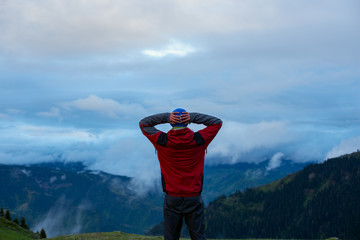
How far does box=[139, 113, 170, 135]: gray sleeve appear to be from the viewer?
10.7 metres

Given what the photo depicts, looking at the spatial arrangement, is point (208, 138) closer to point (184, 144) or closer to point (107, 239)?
point (184, 144)

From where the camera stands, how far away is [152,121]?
430 inches

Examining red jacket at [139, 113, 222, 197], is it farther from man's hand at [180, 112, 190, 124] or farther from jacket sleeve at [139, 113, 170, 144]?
man's hand at [180, 112, 190, 124]

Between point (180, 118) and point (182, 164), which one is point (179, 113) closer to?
point (180, 118)

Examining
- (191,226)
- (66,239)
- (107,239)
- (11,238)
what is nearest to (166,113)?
(191,226)

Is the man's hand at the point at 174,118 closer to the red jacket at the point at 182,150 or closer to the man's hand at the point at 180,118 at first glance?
the man's hand at the point at 180,118

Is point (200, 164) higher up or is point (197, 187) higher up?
point (200, 164)

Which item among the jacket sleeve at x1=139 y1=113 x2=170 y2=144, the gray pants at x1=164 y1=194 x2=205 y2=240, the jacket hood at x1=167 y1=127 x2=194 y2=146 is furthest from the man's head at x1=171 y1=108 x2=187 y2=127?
the gray pants at x1=164 y1=194 x2=205 y2=240

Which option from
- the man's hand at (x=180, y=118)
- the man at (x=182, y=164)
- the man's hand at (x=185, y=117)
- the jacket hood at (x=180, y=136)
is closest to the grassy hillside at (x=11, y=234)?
the man at (x=182, y=164)

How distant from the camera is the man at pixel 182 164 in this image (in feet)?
33.9

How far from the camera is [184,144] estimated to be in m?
10.2

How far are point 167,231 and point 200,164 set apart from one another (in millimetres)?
2253

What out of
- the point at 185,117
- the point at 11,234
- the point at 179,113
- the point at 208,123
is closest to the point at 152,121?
the point at 179,113

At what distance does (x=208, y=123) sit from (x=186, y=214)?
9.17ft
